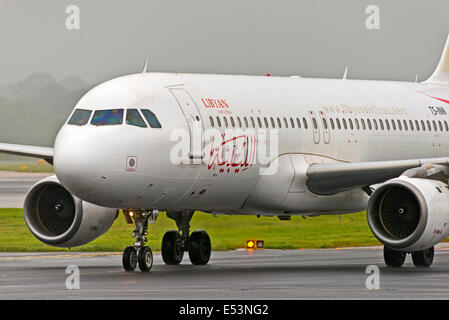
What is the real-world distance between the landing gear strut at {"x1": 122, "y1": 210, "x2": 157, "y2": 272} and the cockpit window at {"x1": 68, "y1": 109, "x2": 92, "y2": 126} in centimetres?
259

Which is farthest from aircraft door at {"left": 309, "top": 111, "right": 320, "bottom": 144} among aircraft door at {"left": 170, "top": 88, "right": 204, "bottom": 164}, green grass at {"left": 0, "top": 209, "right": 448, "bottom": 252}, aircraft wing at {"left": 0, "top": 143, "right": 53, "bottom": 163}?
aircraft wing at {"left": 0, "top": 143, "right": 53, "bottom": 163}

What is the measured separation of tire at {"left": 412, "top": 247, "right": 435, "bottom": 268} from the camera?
103 ft

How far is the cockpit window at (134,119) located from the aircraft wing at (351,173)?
5469 millimetres

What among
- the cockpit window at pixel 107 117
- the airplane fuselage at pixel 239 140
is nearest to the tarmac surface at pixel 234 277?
the airplane fuselage at pixel 239 140

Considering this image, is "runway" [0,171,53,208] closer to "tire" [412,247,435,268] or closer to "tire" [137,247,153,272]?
"tire" [412,247,435,268]

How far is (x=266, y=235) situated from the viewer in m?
42.5

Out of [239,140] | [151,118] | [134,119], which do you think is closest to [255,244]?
[239,140]

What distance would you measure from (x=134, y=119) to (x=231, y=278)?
155 inches

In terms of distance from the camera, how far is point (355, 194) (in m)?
31.9

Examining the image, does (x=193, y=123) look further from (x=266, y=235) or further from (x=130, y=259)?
(x=266, y=235)

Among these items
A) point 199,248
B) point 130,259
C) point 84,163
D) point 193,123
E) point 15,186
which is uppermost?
point 193,123
